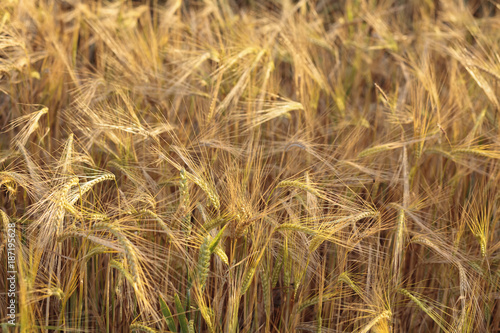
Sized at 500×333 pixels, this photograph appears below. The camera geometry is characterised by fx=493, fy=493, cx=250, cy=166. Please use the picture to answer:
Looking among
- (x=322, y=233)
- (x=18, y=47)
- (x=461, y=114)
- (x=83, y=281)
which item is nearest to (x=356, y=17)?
(x=461, y=114)

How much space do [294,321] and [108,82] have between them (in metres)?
1.16

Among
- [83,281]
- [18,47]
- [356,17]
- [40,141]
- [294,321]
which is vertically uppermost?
[356,17]

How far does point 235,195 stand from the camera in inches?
49.4

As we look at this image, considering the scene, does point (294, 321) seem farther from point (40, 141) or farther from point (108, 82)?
point (108, 82)

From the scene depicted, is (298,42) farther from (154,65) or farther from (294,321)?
(294,321)

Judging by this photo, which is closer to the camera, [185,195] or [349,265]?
[185,195]

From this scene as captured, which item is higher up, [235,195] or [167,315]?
[235,195]

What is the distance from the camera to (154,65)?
2.00 meters

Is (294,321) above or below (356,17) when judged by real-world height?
below

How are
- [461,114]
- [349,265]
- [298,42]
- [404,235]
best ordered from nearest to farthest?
[404,235] < [349,265] < [461,114] < [298,42]

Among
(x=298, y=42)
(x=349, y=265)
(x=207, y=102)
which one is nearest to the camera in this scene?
(x=349, y=265)

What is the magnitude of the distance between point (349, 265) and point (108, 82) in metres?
1.14

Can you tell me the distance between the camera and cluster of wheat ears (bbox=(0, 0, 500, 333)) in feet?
4.09

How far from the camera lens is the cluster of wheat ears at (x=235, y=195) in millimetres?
1247
